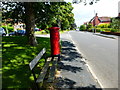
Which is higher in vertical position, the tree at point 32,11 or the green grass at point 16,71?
the tree at point 32,11

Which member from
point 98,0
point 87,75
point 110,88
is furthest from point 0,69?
point 98,0

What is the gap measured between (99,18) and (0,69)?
7799 cm

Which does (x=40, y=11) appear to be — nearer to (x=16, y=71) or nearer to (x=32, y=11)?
(x=32, y=11)

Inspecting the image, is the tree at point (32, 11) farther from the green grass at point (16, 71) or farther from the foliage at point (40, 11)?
the green grass at point (16, 71)

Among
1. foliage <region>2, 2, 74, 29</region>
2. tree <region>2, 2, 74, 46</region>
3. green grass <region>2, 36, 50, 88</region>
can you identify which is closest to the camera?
green grass <region>2, 36, 50, 88</region>

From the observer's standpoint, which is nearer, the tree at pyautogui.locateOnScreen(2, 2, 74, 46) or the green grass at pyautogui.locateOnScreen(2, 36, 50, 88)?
the green grass at pyautogui.locateOnScreen(2, 36, 50, 88)

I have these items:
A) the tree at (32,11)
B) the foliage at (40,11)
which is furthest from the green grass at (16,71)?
the foliage at (40,11)

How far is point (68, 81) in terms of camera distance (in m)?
3.90

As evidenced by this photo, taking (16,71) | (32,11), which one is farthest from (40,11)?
(16,71)

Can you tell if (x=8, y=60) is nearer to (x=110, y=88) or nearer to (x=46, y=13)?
(x=110, y=88)

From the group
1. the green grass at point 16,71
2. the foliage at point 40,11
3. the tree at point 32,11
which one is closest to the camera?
the green grass at point 16,71

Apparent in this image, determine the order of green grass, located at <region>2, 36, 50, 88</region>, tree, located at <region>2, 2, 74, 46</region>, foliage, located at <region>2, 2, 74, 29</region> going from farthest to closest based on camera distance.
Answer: foliage, located at <region>2, 2, 74, 29</region>
tree, located at <region>2, 2, 74, 46</region>
green grass, located at <region>2, 36, 50, 88</region>

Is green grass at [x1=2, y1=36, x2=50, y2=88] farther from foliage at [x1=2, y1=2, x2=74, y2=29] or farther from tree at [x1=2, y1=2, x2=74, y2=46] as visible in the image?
foliage at [x1=2, y1=2, x2=74, y2=29]

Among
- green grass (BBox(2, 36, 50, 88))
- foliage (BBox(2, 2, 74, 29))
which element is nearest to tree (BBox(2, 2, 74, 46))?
foliage (BBox(2, 2, 74, 29))
